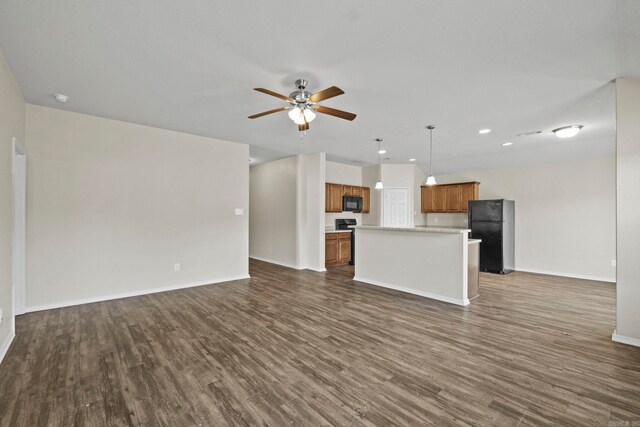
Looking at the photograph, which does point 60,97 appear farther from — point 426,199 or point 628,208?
point 426,199

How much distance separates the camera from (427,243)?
4.37 meters

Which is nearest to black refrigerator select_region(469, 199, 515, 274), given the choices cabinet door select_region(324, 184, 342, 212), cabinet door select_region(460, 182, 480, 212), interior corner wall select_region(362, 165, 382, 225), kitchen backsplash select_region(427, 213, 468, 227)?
cabinet door select_region(460, 182, 480, 212)

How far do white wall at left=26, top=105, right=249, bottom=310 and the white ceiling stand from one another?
0.45 metres

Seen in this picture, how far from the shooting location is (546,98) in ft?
10.6

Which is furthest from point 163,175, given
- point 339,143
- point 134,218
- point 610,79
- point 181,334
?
point 610,79

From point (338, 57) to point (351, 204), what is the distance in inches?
209

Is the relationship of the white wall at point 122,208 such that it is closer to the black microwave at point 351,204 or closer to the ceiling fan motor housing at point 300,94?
the ceiling fan motor housing at point 300,94

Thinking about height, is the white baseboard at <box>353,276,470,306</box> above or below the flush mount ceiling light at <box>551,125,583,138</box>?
below

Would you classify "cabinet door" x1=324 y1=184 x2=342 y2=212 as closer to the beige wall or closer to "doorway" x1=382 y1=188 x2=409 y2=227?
"doorway" x1=382 y1=188 x2=409 y2=227

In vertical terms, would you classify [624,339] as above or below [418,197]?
below

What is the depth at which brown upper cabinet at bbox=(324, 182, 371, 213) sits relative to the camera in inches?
280

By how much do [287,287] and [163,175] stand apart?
9.10ft

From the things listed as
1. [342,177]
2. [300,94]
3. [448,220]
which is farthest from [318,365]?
[448,220]

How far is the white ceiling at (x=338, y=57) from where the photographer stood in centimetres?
189
